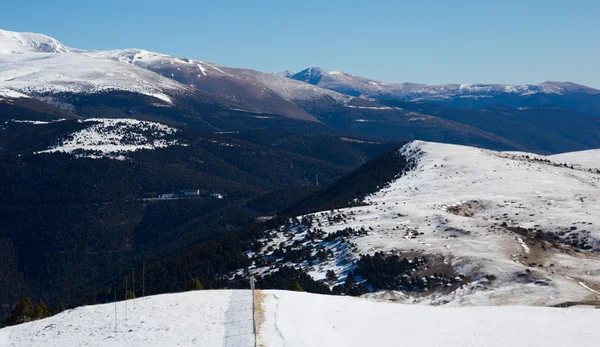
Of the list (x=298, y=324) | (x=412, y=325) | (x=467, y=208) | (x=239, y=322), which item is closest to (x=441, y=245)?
(x=467, y=208)

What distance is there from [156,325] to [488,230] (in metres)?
57.2

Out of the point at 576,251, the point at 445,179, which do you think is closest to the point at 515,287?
the point at 576,251

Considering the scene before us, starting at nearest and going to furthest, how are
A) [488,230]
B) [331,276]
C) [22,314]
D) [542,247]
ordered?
[22,314]
[331,276]
[542,247]
[488,230]

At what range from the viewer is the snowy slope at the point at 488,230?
75.6 m

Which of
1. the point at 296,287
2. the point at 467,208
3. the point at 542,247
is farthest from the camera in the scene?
the point at 467,208

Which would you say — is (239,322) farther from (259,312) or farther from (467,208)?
(467,208)

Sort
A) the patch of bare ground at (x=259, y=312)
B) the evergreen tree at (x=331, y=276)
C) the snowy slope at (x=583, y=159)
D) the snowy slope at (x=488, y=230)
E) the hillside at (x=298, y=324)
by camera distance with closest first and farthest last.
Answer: the patch of bare ground at (x=259, y=312) < the hillside at (x=298, y=324) < the snowy slope at (x=488, y=230) < the evergreen tree at (x=331, y=276) < the snowy slope at (x=583, y=159)

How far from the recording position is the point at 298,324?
52531mm

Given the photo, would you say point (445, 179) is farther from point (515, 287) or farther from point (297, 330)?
point (297, 330)

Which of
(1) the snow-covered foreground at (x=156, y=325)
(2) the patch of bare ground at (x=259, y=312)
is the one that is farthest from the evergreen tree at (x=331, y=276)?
(2) the patch of bare ground at (x=259, y=312)

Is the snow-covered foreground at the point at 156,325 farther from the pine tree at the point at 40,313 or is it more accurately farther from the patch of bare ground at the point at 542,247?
the patch of bare ground at the point at 542,247

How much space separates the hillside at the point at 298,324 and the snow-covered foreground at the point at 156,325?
80 millimetres

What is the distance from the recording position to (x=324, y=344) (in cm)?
4884

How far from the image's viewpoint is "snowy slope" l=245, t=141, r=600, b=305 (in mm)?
75625
